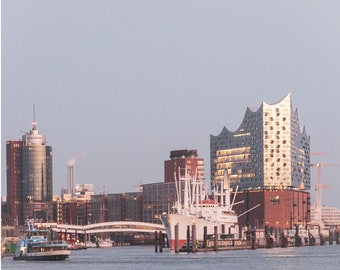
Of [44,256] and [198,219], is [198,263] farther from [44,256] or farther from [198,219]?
[198,219]

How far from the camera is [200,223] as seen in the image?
149 metres

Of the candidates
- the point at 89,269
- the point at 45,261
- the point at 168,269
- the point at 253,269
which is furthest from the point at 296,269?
the point at 45,261

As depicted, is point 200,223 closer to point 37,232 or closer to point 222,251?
point 222,251

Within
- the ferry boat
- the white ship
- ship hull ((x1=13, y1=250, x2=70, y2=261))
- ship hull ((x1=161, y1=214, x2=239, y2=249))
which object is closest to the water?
ship hull ((x1=13, y1=250, x2=70, y2=261))

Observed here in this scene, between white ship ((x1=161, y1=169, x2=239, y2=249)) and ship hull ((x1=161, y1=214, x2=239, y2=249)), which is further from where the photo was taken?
white ship ((x1=161, y1=169, x2=239, y2=249))

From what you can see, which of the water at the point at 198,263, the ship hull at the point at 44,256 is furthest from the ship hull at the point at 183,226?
the ship hull at the point at 44,256

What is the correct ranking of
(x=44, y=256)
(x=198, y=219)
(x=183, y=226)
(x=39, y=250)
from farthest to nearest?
(x=198, y=219) < (x=183, y=226) < (x=39, y=250) < (x=44, y=256)

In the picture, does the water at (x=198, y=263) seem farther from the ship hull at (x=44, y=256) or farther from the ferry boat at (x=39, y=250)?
the ferry boat at (x=39, y=250)

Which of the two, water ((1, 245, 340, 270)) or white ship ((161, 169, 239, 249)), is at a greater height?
white ship ((161, 169, 239, 249))

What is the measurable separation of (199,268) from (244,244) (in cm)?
7462

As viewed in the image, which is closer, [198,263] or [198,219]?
[198,263]

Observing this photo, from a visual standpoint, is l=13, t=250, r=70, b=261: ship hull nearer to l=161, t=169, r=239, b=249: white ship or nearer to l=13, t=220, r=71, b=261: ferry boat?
l=13, t=220, r=71, b=261: ferry boat

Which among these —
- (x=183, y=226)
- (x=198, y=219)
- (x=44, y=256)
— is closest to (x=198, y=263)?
(x=44, y=256)

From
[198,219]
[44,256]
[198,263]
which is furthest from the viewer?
[198,219]
